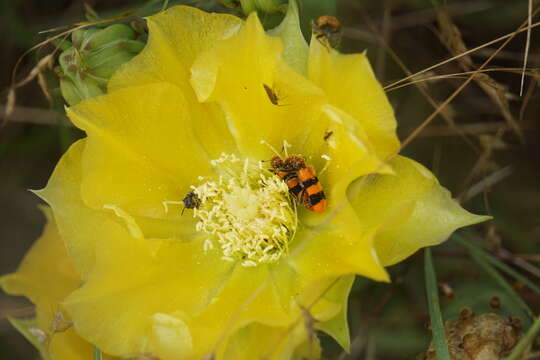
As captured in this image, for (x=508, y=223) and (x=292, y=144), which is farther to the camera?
(x=508, y=223)

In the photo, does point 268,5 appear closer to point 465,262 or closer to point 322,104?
point 322,104

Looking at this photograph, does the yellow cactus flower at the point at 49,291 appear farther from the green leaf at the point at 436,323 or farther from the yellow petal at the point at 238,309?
the green leaf at the point at 436,323

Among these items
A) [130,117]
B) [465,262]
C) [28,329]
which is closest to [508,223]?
[465,262]

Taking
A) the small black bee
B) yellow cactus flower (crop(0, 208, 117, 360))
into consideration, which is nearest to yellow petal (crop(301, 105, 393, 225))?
the small black bee

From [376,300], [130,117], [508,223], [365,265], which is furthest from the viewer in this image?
[508,223]

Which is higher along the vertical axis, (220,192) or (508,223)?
(220,192)

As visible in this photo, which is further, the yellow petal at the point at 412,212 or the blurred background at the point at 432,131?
the blurred background at the point at 432,131

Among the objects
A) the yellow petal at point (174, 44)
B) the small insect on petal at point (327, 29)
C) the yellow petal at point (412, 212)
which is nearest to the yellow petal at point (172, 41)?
the yellow petal at point (174, 44)
